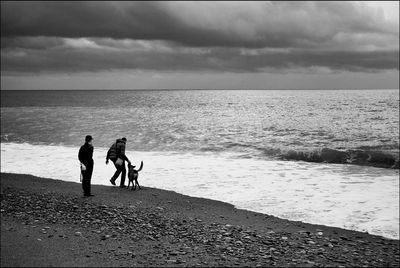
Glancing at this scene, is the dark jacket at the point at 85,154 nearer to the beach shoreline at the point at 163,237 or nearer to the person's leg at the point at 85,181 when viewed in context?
the person's leg at the point at 85,181

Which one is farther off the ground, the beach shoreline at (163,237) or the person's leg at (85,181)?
the person's leg at (85,181)

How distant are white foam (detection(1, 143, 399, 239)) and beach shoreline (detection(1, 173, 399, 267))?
1.74 m

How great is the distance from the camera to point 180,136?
158 feet

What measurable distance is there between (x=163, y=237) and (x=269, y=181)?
439 inches

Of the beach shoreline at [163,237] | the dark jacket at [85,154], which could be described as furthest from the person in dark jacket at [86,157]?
the beach shoreline at [163,237]

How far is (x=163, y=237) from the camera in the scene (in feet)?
35.6

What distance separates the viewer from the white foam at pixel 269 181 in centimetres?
1462

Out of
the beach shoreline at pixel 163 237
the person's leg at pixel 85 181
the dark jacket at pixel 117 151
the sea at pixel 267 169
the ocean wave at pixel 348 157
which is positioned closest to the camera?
the beach shoreline at pixel 163 237

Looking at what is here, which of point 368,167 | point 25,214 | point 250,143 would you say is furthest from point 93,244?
point 250,143

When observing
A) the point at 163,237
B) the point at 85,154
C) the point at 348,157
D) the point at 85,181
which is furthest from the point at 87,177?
the point at 348,157

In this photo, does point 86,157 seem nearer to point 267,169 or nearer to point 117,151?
point 117,151

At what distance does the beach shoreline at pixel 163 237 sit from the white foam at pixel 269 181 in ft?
5.69

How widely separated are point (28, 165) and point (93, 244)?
61.3 ft

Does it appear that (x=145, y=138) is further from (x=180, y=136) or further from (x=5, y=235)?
(x=5, y=235)
